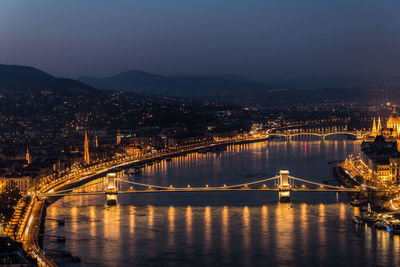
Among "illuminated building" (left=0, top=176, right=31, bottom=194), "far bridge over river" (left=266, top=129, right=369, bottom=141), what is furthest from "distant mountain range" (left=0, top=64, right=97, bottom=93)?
"illuminated building" (left=0, top=176, right=31, bottom=194)

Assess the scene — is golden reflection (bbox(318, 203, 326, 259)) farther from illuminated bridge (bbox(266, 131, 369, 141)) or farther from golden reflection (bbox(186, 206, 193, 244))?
illuminated bridge (bbox(266, 131, 369, 141))

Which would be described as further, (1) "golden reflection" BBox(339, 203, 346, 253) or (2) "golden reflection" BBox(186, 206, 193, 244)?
(2) "golden reflection" BBox(186, 206, 193, 244)

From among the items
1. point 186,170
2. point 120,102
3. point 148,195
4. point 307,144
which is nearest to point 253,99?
point 120,102

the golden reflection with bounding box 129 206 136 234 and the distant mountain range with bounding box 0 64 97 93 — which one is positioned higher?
the distant mountain range with bounding box 0 64 97 93

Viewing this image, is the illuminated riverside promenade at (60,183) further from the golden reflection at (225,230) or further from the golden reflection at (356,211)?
the golden reflection at (356,211)

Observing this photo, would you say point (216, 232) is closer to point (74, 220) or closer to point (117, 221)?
point (117, 221)

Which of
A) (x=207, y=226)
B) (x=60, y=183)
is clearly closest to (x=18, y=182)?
(x=60, y=183)
